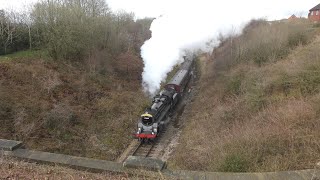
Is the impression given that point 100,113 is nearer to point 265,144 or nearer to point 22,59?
point 22,59

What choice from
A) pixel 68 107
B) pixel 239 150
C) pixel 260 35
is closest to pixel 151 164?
pixel 239 150

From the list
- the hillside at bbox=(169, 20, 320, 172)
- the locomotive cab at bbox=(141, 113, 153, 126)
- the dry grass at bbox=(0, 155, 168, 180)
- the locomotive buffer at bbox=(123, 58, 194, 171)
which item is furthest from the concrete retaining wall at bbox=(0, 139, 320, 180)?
the locomotive buffer at bbox=(123, 58, 194, 171)

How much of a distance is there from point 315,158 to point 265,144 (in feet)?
5.08

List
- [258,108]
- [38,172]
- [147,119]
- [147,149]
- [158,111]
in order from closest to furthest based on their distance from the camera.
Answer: [38,172]
[258,108]
[147,149]
[147,119]
[158,111]

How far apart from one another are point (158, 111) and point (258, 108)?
5.94 metres

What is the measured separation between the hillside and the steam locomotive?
159cm

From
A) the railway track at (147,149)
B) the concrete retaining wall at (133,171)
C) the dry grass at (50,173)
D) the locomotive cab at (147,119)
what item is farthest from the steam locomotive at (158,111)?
the dry grass at (50,173)

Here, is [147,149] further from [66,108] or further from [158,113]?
[66,108]

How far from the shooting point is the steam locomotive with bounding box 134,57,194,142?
1627 cm

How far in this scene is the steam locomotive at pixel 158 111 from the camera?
640 inches

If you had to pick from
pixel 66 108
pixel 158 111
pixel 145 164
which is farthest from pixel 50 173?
pixel 66 108

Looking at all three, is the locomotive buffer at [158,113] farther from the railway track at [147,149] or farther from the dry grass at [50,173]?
the dry grass at [50,173]

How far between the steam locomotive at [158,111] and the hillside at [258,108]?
159cm

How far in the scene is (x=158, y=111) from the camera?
17.4 meters
